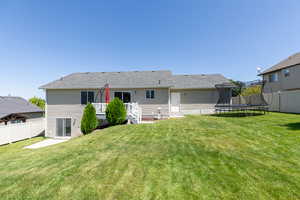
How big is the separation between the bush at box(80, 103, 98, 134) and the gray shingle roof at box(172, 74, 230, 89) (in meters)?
8.69

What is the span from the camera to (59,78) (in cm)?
1516

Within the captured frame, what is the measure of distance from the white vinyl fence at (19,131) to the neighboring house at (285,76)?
23418mm

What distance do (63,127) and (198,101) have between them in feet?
48.0

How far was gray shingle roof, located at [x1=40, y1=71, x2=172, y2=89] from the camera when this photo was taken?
13.3 m

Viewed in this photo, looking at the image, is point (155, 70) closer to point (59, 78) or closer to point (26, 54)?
point (59, 78)

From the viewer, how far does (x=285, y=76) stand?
15531 millimetres

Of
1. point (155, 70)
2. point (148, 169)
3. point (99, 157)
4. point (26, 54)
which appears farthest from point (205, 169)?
point (26, 54)

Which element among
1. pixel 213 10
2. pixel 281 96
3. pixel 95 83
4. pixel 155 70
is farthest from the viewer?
pixel 155 70

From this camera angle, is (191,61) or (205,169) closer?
(205,169)

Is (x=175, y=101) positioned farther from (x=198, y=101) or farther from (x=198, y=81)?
(x=198, y=81)

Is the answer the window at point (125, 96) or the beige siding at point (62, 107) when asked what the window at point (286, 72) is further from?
the beige siding at point (62, 107)

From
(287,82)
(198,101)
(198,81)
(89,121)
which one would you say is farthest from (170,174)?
(287,82)

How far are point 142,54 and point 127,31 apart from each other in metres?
4.78

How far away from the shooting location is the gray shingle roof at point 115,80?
43.7 ft
